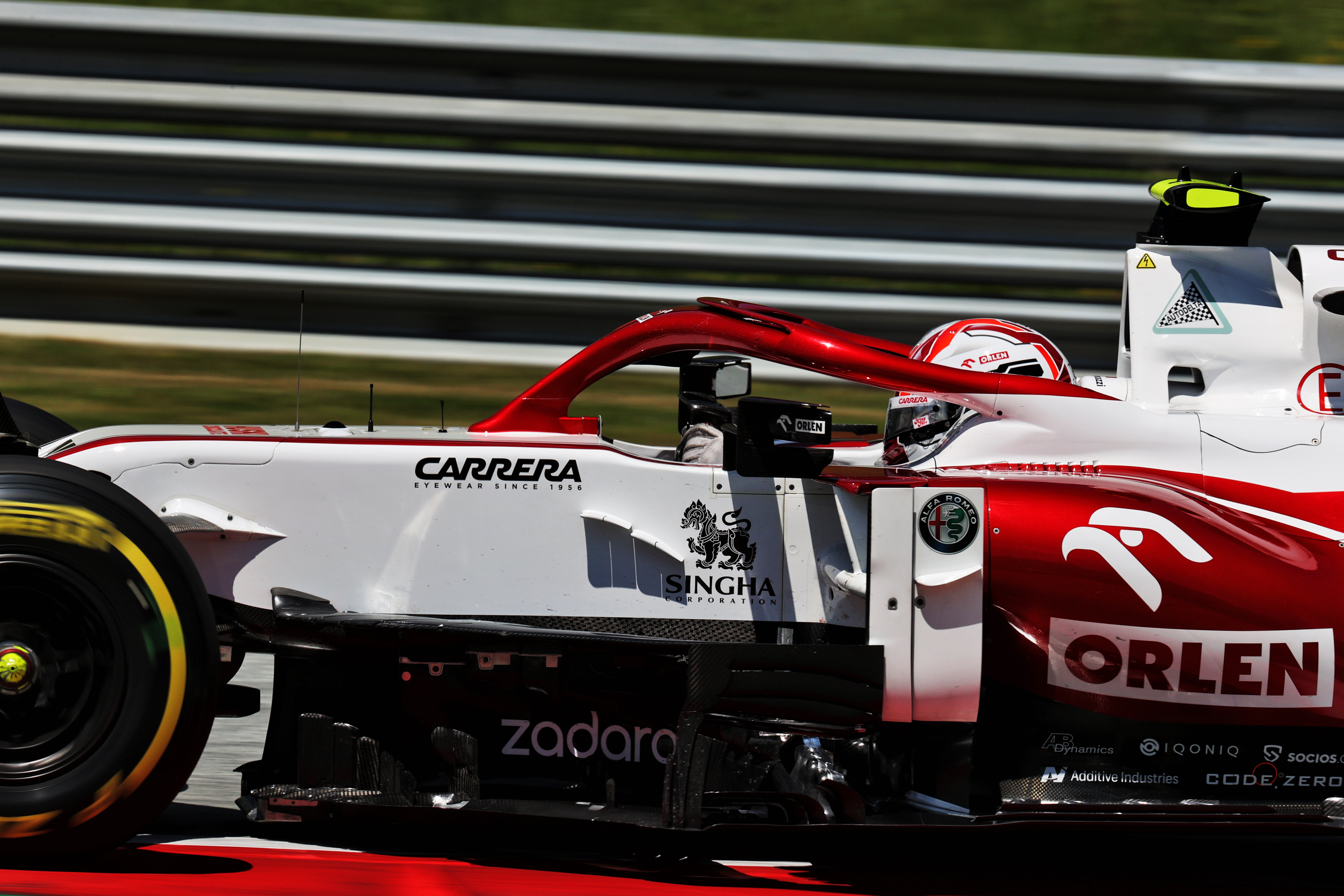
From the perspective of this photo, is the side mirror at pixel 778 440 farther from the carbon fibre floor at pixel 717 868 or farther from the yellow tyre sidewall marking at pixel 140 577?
the yellow tyre sidewall marking at pixel 140 577

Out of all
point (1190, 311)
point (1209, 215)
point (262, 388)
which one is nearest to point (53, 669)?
point (1190, 311)

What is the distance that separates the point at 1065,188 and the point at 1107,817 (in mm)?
4175

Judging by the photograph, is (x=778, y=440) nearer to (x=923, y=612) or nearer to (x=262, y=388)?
(x=923, y=612)

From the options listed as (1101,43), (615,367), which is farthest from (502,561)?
(1101,43)

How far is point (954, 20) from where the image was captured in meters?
7.48

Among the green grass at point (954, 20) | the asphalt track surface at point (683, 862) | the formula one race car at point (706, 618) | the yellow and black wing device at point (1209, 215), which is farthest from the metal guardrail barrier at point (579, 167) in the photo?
the asphalt track surface at point (683, 862)

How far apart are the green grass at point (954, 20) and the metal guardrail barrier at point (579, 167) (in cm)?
76

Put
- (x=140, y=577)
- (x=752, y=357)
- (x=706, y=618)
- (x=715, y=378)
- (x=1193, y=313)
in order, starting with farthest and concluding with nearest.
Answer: (x=715, y=378), (x=1193, y=313), (x=752, y=357), (x=706, y=618), (x=140, y=577)

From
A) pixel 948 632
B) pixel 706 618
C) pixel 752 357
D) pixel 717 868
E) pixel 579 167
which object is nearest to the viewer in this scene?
pixel 948 632

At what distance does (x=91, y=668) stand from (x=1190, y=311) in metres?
3.16

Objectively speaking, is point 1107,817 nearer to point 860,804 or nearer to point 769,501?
point 860,804

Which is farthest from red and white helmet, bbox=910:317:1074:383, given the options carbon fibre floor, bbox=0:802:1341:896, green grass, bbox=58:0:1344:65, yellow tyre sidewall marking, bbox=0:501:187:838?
green grass, bbox=58:0:1344:65

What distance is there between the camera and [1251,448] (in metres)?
3.66

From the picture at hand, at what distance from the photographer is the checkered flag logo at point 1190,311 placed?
4.07 meters
